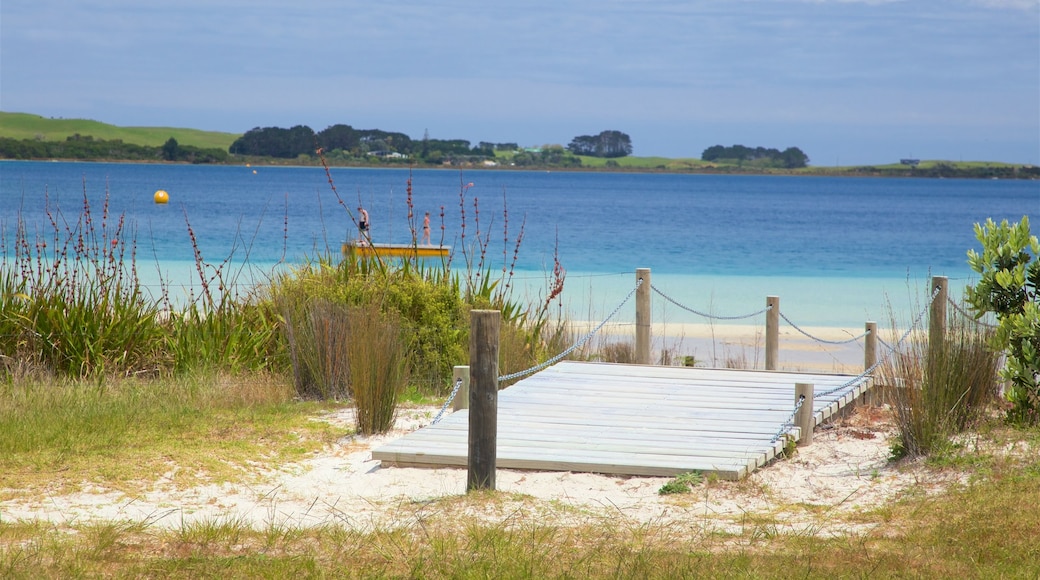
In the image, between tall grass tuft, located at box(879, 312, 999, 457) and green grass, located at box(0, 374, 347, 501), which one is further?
tall grass tuft, located at box(879, 312, 999, 457)

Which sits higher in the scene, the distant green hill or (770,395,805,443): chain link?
the distant green hill

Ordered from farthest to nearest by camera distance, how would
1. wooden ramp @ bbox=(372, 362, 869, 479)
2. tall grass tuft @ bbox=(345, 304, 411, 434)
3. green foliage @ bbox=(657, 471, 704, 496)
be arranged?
tall grass tuft @ bbox=(345, 304, 411, 434) → wooden ramp @ bbox=(372, 362, 869, 479) → green foliage @ bbox=(657, 471, 704, 496)

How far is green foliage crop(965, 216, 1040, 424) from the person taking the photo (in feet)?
21.8

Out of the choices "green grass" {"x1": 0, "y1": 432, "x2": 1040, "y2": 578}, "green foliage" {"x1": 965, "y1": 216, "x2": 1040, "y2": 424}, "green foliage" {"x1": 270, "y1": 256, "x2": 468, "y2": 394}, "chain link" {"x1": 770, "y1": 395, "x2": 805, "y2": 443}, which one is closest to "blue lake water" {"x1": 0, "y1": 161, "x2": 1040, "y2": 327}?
"green foliage" {"x1": 270, "y1": 256, "x2": 468, "y2": 394}

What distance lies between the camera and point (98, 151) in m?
113

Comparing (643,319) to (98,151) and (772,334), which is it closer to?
(772,334)

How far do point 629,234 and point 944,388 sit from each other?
38310mm

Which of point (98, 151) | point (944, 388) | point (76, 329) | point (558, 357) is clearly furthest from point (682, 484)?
point (98, 151)

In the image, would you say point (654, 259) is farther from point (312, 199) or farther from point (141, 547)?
point (312, 199)

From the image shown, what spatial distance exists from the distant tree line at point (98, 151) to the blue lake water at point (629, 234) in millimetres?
32986

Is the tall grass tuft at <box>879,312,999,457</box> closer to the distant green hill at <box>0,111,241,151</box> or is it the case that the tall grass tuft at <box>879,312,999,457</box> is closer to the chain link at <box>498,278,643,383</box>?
the chain link at <box>498,278,643,383</box>

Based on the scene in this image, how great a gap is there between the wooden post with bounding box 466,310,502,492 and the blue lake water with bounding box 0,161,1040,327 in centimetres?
294

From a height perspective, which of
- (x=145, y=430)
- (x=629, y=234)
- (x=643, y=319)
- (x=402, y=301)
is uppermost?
(x=402, y=301)

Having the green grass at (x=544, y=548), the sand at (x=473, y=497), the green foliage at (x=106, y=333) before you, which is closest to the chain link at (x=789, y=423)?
the sand at (x=473, y=497)
